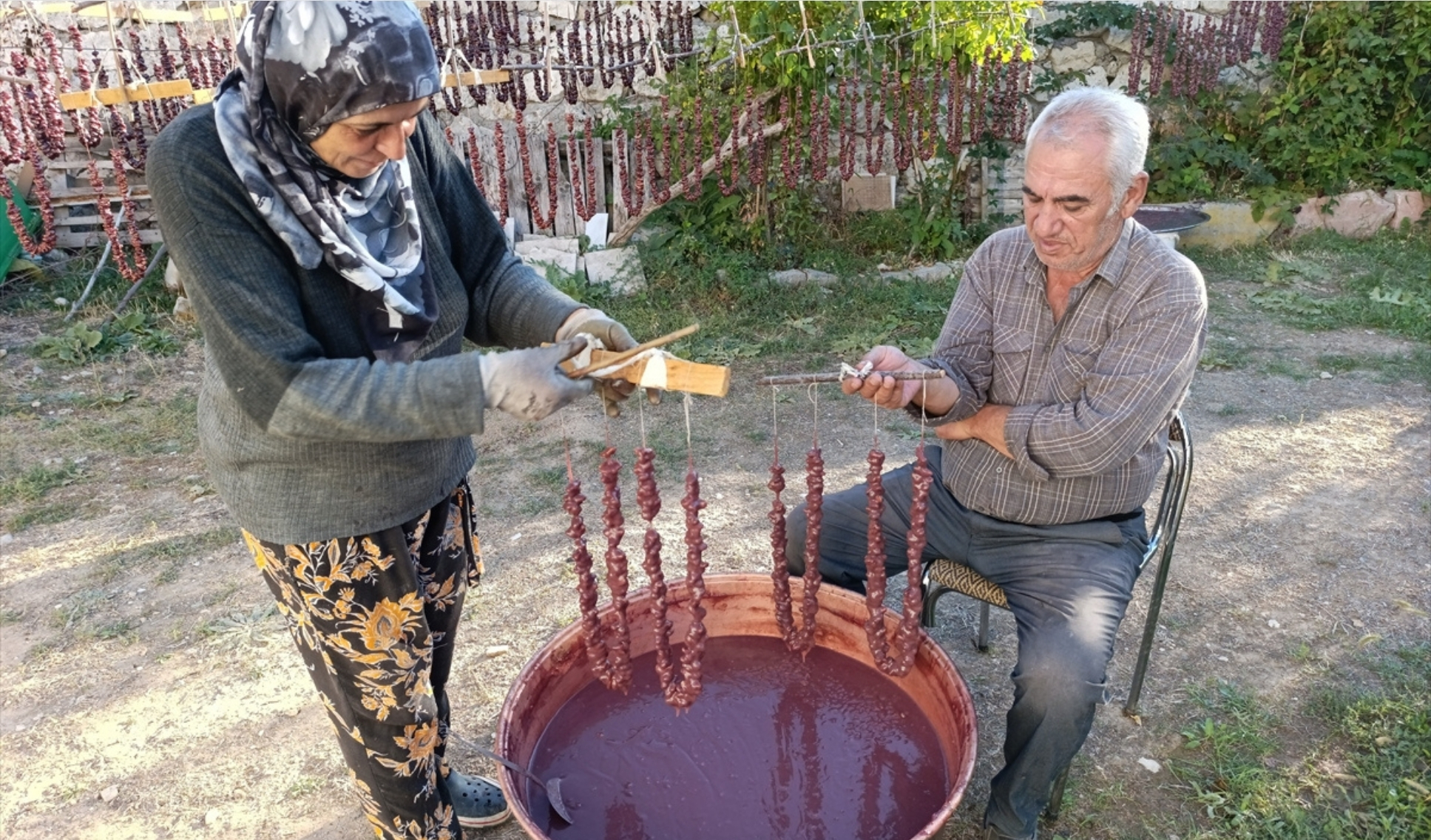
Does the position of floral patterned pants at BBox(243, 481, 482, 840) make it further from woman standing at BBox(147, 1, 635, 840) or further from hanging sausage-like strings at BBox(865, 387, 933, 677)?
hanging sausage-like strings at BBox(865, 387, 933, 677)

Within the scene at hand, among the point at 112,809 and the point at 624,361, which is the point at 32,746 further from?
the point at 624,361

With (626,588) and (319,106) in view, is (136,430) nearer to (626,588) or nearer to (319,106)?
(626,588)

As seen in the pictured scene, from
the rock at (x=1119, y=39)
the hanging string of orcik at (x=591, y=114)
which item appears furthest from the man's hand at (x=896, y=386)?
the rock at (x=1119, y=39)

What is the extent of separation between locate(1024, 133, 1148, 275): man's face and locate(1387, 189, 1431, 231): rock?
24.1 feet

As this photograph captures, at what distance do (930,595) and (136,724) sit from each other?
287 centimetres

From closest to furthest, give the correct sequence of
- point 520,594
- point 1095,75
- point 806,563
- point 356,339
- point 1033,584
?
1. point 356,339
2. point 806,563
3. point 1033,584
4. point 520,594
5. point 1095,75

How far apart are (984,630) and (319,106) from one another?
281cm

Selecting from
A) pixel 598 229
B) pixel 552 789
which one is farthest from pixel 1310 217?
pixel 552 789

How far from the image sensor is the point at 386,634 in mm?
2037

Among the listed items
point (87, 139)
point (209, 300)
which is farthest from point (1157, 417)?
point (87, 139)

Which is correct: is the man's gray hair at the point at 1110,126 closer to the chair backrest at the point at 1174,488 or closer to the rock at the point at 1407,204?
the chair backrest at the point at 1174,488

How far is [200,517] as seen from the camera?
14.9 ft

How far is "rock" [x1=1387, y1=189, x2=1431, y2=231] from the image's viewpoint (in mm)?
7930

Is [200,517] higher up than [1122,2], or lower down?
lower down
